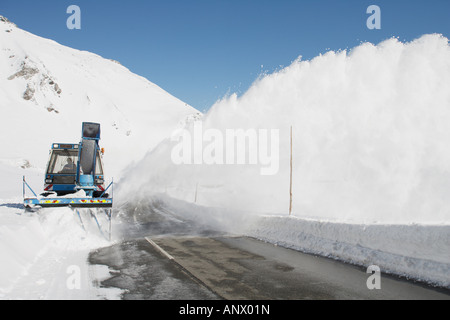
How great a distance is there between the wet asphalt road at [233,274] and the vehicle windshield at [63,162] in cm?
439

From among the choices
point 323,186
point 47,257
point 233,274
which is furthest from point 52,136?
point 233,274

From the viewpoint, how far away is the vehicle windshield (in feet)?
40.5

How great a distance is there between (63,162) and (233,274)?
9245 mm

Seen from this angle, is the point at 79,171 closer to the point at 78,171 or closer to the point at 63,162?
the point at 78,171

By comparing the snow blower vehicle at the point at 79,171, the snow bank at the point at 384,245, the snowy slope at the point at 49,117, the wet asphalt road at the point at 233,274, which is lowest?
the wet asphalt road at the point at 233,274

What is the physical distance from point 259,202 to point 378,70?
11244mm

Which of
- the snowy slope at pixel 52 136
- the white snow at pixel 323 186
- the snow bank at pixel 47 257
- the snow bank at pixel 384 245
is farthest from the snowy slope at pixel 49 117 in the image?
the snow bank at pixel 384 245

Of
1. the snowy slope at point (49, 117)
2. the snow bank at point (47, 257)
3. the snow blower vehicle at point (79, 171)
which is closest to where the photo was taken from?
the snow bank at point (47, 257)

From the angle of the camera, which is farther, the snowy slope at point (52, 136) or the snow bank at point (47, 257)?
the snowy slope at point (52, 136)

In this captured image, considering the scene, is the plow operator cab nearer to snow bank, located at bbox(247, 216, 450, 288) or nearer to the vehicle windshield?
the vehicle windshield

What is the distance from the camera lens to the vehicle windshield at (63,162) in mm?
12344

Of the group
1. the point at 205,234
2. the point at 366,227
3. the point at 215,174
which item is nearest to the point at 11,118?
the point at 215,174

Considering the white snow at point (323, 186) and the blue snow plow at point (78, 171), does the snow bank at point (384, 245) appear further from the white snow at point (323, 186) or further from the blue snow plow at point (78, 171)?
the blue snow plow at point (78, 171)

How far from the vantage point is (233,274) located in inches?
265
